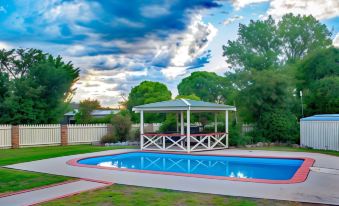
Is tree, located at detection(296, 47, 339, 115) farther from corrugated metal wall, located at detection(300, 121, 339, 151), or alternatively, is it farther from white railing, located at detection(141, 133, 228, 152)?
white railing, located at detection(141, 133, 228, 152)

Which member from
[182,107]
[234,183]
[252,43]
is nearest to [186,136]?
[182,107]

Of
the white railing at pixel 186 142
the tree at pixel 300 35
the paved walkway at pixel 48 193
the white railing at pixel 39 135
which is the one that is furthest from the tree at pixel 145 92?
the paved walkway at pixel 48 193

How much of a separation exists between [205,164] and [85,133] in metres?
11.4

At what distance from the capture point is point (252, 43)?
40500 mm

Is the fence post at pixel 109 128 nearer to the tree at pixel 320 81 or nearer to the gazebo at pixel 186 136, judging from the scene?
the gazebo at pixel 186 136

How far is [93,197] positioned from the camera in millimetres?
7355

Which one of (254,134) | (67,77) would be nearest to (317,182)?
(254,134)

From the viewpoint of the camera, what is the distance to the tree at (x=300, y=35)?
129 feet

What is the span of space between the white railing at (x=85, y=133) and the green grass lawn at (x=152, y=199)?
600 inches

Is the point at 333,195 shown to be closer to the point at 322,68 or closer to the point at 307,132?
the point at 307,132

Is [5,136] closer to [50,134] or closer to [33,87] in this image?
[50,134]

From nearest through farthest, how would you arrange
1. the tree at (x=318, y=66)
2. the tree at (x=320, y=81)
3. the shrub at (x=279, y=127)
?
the shrub at (x=279, y=127), the tree at (x=320, y=81), the tree at (x=318, y=66)

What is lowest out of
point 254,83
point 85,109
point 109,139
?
point 109,139

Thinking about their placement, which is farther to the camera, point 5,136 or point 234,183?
point 5,136
